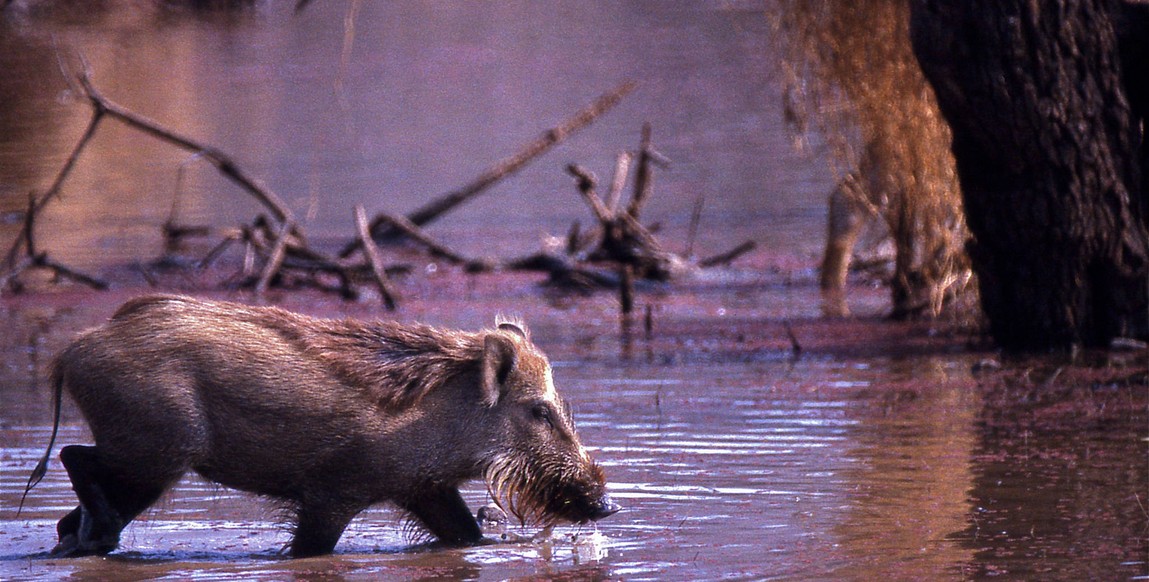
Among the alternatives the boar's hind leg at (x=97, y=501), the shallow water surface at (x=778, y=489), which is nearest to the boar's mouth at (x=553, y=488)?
the shallow water surface at (x=778, y=489)

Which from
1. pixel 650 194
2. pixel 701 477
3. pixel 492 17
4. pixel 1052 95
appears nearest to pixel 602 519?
pixel 701 477

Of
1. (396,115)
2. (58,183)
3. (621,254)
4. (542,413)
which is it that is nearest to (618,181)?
(621,254)

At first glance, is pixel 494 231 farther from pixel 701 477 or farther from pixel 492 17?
pixel 492 17

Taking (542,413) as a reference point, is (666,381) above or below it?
below

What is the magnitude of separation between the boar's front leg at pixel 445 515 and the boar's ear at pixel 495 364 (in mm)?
417

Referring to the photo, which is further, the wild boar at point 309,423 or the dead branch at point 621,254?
the dead branch at point 621,254

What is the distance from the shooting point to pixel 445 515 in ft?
22.8

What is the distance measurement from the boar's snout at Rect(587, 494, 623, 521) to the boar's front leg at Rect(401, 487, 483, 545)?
1.65ft

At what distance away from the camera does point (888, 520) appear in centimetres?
695

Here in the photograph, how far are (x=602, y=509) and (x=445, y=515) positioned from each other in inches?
24.7

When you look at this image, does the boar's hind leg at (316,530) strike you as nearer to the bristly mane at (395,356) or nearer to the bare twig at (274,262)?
the bristly mane at (395,356)

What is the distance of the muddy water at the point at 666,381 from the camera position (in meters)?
6.61

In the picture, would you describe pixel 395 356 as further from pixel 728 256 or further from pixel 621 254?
pixel 728 256

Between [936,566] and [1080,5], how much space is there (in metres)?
5.32
